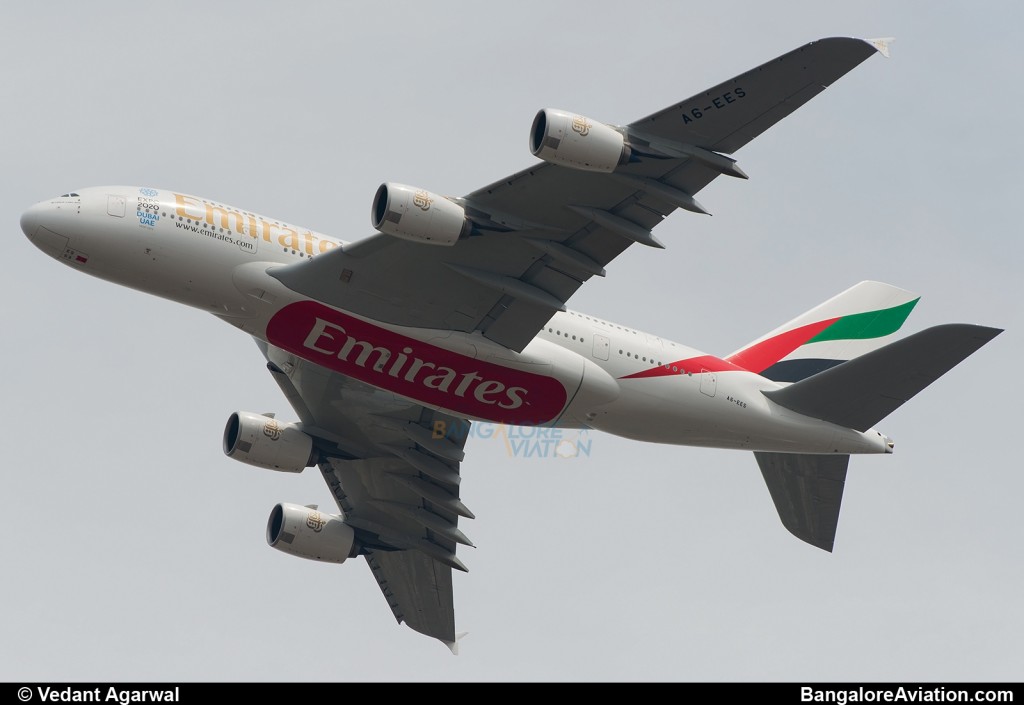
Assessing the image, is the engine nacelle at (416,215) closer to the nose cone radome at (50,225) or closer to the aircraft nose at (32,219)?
the nose cone radome at (50,225)

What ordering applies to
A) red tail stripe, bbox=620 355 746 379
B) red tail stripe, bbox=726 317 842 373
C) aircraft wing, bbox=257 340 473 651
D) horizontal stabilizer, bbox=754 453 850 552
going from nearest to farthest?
1. red tail stripe, bbox=620 355 746 379
2. horizontal stabilizer, bbox=754 453 850 552
3. red tail stripe, bbox=726 317 842 373
4. aircraft wing, bbox=257 340 473 651

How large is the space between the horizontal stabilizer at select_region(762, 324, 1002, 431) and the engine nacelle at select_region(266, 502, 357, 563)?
52.0 ft

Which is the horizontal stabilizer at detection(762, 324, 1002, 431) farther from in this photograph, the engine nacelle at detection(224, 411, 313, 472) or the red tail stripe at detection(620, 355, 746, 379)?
the engine nacelle at detection(224, 411, 313, 472)

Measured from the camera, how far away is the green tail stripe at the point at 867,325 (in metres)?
44.5

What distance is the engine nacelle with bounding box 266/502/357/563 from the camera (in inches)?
1800

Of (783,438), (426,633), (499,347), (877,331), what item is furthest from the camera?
(426,633)

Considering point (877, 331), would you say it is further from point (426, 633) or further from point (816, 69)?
point (426, 633)

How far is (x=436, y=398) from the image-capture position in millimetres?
38500

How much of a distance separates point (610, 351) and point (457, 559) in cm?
1197

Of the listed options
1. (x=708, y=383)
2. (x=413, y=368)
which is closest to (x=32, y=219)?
(x=413, y=368)

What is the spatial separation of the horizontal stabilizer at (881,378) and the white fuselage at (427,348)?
1.65 feet

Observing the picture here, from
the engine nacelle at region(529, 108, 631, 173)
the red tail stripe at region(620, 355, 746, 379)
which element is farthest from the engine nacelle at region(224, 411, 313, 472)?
the engine nacelle at region(529, 108, 631, 173)

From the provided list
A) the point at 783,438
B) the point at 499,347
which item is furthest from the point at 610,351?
the point at 783,438

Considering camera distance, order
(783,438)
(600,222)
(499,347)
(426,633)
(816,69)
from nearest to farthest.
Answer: (816,69) → (600,222) → (499,347) → (783,438) → (426,633)
